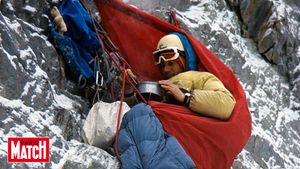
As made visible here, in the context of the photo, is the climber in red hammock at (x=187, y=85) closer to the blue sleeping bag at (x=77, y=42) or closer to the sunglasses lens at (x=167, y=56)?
the sunglasses lens at (x=167, y=56)

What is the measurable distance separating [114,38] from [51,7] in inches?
23.4

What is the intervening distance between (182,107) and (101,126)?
1.70 ft

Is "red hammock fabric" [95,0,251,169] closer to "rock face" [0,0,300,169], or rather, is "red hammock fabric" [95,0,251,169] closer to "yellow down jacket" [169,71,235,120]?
"yellow down jacket" [169,71,235,120]

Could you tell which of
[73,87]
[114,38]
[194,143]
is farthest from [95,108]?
[114,38]

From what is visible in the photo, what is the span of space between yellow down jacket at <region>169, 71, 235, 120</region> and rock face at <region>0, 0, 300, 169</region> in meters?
0.65

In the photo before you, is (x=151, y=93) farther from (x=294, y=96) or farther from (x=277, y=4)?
(x=277, y=4)

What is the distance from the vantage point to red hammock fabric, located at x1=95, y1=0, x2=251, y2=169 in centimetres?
278

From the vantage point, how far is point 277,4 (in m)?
5.84

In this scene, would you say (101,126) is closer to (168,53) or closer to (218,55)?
(168,53)

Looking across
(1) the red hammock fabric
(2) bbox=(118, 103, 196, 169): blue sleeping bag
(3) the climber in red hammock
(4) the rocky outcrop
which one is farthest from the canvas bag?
(4) the rocky outcrop

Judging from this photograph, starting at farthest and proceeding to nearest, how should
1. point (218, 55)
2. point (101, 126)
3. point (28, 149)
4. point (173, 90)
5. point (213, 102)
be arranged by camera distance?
point (218, 55) < point (173, 90) < point (213, 102) < point (101, 126) < point (28, 149)

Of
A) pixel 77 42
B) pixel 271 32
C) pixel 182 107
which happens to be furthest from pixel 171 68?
pixel 271 32

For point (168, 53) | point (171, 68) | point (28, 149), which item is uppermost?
point (168, 53)

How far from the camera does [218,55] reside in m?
4.73
